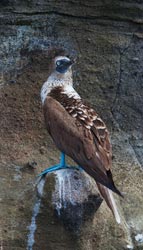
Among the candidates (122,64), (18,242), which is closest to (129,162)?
(122,64)

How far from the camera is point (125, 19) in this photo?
867 centimetres

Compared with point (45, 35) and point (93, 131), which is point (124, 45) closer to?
point (45, 35)

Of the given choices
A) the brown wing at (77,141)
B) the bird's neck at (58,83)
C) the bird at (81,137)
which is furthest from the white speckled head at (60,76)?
the brown wing at (77,141)

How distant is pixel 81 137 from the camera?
23.7 feet

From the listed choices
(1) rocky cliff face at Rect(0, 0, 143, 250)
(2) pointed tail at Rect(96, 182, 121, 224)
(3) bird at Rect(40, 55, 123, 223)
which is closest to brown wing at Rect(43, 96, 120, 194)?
(3) bird at Rect(40, 55, 123, 223)

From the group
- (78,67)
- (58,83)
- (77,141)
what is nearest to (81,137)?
(77,141)

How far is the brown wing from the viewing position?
712 centimetres

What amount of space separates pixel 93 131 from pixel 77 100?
0.36 m

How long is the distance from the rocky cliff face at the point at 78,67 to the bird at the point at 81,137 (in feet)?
2.85

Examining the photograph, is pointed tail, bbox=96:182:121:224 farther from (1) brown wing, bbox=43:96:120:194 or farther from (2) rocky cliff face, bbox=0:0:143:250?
(2) rocky cliff face, bbox=0:0:143:250

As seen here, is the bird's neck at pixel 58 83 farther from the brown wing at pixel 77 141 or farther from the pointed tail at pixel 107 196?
the pointed tail at pixel 107 196

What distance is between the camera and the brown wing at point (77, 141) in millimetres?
7121

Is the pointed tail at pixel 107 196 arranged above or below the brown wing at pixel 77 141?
below

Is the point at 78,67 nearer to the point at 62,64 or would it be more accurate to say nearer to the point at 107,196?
the point at 62,64
